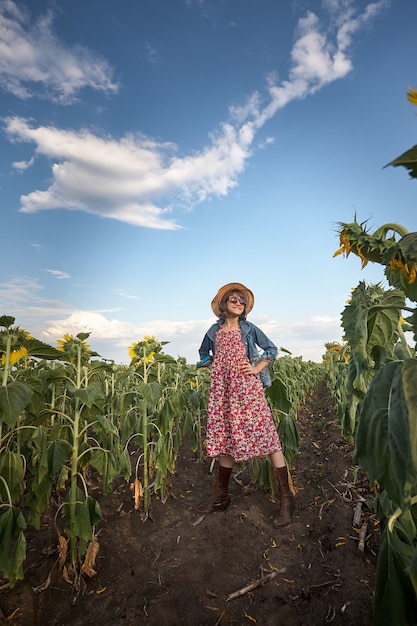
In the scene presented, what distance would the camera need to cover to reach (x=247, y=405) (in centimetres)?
386

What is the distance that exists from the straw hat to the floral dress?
0.35 metres

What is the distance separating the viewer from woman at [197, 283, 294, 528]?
3.82 metres

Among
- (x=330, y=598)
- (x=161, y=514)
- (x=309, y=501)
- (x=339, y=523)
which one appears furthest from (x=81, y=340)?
(x=309, y=501)

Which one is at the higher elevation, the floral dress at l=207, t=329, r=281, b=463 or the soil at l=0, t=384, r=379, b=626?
the floral dress at l=207, t=329, r=281, b=463

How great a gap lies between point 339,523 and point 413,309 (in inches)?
110

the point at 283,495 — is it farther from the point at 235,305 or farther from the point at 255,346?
the point at 235,305

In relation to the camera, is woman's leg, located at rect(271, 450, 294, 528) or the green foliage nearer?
the green foliage

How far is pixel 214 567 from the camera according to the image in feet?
9.85

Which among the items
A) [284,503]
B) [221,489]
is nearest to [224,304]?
[221,489]

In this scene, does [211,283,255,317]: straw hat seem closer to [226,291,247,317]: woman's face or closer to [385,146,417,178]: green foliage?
[226,291,247,317]: woman's face

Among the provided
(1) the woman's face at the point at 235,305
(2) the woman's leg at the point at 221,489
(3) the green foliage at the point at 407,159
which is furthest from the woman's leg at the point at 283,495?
(3) the green foliage at the point at 407,159

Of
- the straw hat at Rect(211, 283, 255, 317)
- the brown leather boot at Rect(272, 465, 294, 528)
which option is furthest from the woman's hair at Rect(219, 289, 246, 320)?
the brown leather boot at Rect(272, 465, 294, 528)

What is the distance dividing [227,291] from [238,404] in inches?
45.0

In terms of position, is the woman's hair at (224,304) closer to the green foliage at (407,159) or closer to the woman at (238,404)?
the woman at (238,404)
